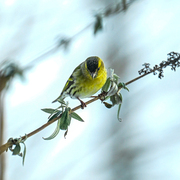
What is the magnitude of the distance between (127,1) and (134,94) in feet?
8.49

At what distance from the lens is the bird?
8.21 ft

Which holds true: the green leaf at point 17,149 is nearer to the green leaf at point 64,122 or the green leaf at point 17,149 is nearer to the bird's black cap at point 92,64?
the green leaf at point 64,122

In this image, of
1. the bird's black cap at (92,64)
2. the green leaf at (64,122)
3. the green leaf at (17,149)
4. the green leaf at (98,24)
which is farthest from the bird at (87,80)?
the green leaf at (17,149)

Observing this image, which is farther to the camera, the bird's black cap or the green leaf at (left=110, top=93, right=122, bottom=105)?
the bird's black cap

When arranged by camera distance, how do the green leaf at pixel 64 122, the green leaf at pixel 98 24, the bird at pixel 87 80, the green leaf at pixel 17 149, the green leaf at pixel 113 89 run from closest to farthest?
the green leaf at pixel 17 149 → the green leaf at pixel 64 122 → the green leaf at pixel 113 89 → the green leaf at pixel 98 24 → the bird at pixel 87 80

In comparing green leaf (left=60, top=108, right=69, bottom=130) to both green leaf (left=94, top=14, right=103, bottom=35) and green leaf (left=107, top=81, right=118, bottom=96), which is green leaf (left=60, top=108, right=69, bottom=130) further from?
green leaf (left=94, top=14, right=103, bottom=35)

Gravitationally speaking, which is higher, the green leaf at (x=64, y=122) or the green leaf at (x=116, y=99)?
the green leaf at (x=116, y=99)

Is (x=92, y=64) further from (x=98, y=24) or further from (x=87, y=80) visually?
(x=98, y=24)

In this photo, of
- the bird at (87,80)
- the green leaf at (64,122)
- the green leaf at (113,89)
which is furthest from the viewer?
the bird at (87,80)

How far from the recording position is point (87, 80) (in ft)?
8.41

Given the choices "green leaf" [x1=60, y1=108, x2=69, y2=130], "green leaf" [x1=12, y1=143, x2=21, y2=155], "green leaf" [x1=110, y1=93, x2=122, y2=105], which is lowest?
"green leaf" [x1=12, y1=143, x2=21, y2=155]

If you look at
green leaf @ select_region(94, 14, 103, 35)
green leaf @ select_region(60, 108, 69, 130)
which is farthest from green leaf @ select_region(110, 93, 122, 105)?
green leaf @ select_region(94, 14, 103, 35)

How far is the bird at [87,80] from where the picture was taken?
2.50m

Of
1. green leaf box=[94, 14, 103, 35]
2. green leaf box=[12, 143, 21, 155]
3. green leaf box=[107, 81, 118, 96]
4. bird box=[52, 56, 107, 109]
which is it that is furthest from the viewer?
bird box=[52, 56, 107, 109]
